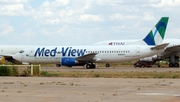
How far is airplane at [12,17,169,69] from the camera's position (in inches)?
1860

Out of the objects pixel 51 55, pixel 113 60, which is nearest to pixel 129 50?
pixel 113 60

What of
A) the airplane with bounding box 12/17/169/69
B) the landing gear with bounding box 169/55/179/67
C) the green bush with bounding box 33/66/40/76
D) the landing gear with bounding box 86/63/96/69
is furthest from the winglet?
the green bush with bounding box 33/66/40/76

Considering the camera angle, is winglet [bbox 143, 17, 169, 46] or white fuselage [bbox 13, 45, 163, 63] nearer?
white fuselage [bbox 13, 45, 163, 63]

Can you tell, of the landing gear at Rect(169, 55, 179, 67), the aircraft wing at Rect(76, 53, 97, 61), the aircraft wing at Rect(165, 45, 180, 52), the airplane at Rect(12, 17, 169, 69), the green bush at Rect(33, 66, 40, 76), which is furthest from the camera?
the landing gear at Rect(169, 55, 179, 67)

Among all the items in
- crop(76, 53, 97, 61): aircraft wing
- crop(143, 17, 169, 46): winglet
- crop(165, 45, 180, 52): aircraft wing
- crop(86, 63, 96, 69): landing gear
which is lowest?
crop(86, 63, 96, 69): landing gear

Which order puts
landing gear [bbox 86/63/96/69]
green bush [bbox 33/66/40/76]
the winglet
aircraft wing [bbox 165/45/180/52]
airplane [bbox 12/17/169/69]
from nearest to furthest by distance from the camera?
green bush [bbox 33/66/40/76] → airplane [bbox 12/17/169/69] → landing gear [bbox 86/63/96/69] → the winglet → aircraft wing [bbox 165/45/180/52]

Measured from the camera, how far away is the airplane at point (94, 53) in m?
47.2

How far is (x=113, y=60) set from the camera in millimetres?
48531

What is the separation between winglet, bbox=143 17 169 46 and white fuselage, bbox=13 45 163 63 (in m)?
1.96

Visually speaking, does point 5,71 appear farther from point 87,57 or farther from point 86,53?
point 86,53

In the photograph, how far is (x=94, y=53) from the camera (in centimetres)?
4766

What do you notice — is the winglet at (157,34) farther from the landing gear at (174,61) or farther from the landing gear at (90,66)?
the landing gear at (90,66)

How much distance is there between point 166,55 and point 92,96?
4048 centimetres

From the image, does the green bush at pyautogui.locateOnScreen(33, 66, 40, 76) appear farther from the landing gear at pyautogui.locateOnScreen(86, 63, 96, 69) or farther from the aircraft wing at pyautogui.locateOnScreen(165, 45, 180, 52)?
the aircraft wing at pyautogui.locateOnScreen(165, 45, 180, 52)
